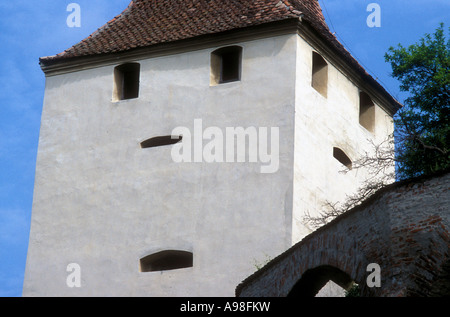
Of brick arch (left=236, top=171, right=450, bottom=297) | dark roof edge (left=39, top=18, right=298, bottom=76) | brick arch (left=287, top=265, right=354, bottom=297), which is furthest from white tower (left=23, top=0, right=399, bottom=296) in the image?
brick arch (left=236, top=171, right=450, bottom=297)

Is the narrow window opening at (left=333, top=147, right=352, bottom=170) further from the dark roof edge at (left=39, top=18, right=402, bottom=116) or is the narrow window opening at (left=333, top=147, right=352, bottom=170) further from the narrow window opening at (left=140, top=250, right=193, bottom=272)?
the narrow window opening at (left=140, top=250, right=193, bottom=272)

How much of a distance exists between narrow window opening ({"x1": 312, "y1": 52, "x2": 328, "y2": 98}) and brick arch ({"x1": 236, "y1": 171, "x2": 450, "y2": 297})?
8526 mm

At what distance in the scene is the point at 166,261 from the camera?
74.8 feet

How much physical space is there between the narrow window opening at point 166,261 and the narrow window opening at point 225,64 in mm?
3668

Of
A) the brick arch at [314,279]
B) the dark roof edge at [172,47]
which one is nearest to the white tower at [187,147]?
the dark roof edge at [172,47]

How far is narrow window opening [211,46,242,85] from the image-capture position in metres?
23.6

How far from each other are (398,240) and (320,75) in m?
10.4

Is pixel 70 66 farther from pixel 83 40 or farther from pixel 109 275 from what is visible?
pixel 109 275

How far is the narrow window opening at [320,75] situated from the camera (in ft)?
78.2

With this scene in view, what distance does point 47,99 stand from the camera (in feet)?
83.0

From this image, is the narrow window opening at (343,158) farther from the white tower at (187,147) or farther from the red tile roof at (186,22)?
the red tile roof at (186,22)

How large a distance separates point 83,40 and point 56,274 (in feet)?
18.5

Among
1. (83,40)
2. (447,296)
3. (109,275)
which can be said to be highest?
(83,40)
